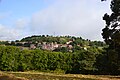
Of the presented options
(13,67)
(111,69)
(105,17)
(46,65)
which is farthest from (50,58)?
(105,17)

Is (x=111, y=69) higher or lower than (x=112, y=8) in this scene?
lower

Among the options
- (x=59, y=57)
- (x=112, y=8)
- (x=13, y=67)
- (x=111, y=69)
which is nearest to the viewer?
(x=112, y=8)

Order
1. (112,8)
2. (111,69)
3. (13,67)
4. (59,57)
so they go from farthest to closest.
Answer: (59,57), (13,67), (111,69), (112,8)

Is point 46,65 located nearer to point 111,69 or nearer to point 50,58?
point 50,58

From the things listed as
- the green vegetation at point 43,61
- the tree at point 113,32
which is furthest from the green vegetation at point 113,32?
the green vegetation at point 43,61

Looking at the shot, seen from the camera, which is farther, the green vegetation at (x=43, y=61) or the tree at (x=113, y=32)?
the green vegetation at (x=43, y=61)

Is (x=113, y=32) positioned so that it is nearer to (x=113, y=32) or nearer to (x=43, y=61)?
(x=113, y=32)

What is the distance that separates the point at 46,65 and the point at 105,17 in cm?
3312

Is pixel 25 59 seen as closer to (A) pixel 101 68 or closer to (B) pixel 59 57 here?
(B) pixel 59 57

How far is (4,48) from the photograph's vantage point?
8488cm

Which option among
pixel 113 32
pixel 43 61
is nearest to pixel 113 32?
pixel 113 32

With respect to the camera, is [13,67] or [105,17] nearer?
[105,17]

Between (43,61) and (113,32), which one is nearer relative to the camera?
(113,32)

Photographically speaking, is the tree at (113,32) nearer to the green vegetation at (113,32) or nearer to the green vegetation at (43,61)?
the green vegetation at (113,32)
